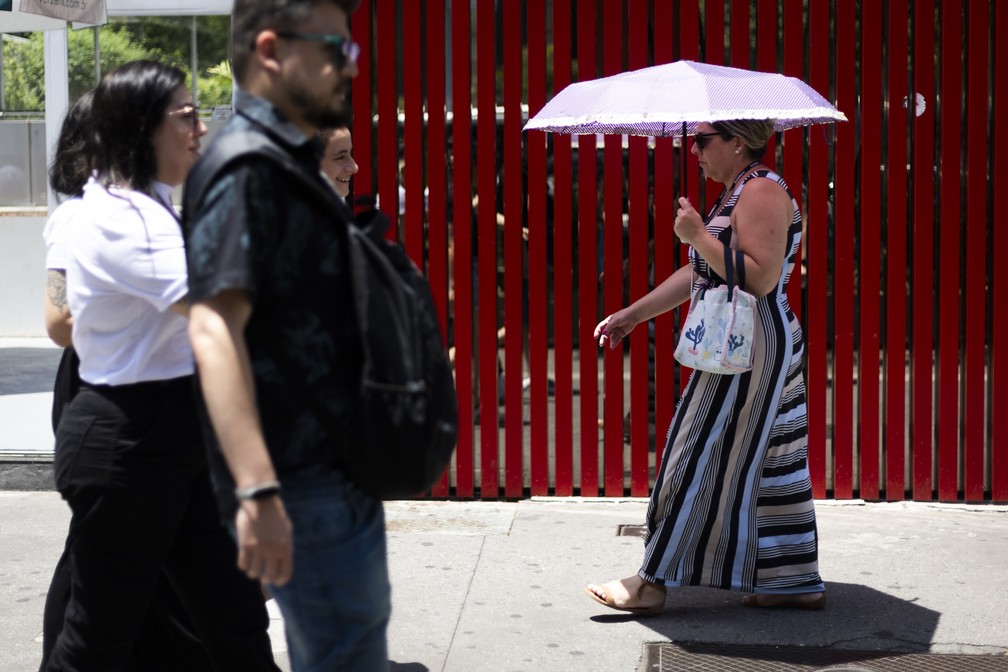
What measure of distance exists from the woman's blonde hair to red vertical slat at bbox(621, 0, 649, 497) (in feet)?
4.61

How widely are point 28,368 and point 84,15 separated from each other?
2.57 metres

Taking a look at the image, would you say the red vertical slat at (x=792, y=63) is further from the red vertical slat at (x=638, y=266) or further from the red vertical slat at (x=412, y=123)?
the red vertical slat at (x=412, y=123)

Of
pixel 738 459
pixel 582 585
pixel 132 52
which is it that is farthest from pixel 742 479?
pixel 132 52

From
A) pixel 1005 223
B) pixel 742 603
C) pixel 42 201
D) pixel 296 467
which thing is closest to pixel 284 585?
pixel 296 467

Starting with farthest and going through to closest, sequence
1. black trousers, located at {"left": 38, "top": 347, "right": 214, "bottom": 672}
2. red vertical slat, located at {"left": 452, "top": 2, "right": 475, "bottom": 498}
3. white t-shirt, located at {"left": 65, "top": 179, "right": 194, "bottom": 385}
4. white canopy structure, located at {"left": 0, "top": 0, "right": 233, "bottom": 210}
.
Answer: white canopy structure, located at {"left": 0, "top": 0, "right": 233, "bottom": 210}, red vertical slat, located at {"left": 452, "top": 2, "right": 475, "bottom": 498}, black trousers, located at {"left": 38, "top": 347, "right": 214, "bottom": 672}, white t-shirt, located at {"left": 65, "top": 179, "right": 194, "bottom": 385}

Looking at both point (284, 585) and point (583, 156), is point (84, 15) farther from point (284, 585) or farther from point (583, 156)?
point (284, 585)

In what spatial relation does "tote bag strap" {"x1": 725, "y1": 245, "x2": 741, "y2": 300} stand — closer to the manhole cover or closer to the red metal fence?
the manhole cover

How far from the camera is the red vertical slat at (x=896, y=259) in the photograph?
569 centimetres

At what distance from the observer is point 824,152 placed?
570cm

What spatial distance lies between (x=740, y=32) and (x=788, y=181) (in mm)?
Answer: 679

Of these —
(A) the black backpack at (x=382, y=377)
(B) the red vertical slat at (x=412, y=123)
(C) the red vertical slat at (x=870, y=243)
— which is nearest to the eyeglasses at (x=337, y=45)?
(A) the black backpack at (x=382, y=377)

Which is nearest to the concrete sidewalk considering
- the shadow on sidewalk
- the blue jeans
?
the shadow on sidewalk

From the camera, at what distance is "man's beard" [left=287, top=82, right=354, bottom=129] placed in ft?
6.92

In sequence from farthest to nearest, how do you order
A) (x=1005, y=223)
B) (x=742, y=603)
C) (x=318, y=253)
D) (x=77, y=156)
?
(x=1005, y=223) → (x=742, y=603) → (x=77, y=156) → (x=318, y=253)
